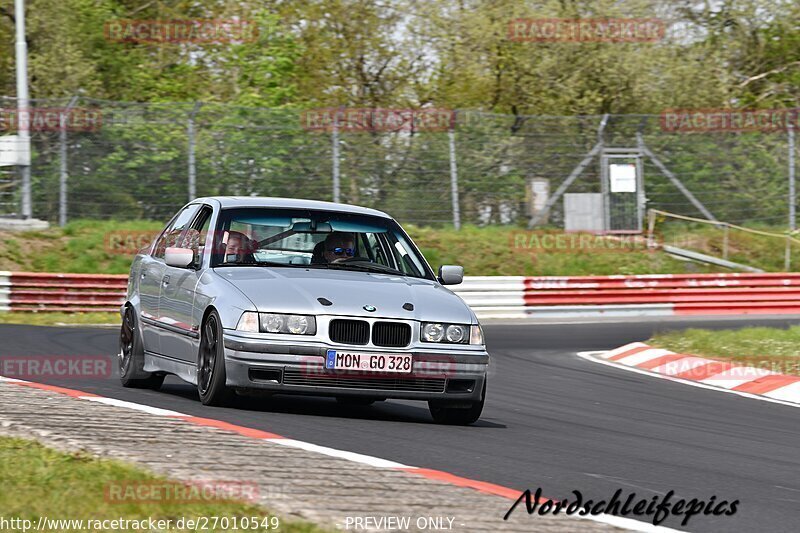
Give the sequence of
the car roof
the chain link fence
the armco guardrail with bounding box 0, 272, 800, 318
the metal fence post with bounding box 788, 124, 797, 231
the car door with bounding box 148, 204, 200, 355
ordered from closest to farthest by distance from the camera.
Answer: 1. the car roof
2. the car door with bounding box 148, 204, 200, 355
3. the armco guardrail with bounding box 0, 272, 800, 318
4. the chain link fence
5. the metal fence post with bounding box 788, 124, 797, 231

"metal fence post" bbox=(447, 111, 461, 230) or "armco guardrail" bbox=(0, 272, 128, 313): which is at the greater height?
"metal fence post" bbox=(447, 111, 461, 230)

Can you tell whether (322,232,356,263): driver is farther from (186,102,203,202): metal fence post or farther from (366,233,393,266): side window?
(186,102,203,202): metal fence post

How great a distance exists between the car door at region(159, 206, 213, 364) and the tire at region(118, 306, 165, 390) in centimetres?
56

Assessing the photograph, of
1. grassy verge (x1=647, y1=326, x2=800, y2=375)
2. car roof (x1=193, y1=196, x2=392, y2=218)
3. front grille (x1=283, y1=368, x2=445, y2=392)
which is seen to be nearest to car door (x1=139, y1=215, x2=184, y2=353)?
car roof (x1=193, y1=196, x2=392, y2=218)

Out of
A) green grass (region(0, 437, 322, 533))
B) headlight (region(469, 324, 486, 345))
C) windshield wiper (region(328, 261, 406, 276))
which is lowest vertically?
green grass (region(0, 437, 322, 533))

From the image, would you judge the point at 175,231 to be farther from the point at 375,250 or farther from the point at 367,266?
the point at 367,266

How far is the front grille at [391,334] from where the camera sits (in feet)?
27.0

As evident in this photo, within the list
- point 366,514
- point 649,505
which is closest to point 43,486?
point 366,514

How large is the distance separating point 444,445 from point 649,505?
5.90 ft

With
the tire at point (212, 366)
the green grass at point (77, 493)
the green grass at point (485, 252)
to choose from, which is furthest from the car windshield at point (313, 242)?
the green grass at point (485, 252)

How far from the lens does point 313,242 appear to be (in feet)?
30.6

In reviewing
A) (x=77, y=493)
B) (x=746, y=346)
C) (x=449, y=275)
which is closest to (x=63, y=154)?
(x=746, y=346)

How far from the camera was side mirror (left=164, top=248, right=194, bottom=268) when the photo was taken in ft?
29.3

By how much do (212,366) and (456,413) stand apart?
1.67 m
